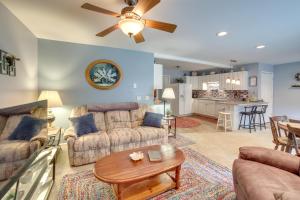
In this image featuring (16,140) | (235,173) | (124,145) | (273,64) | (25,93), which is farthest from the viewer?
(273,64)

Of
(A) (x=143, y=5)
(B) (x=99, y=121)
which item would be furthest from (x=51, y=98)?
(A) (x=143, y=5)

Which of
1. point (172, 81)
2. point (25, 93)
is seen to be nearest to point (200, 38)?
point (25, 93)

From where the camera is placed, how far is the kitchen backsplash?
6.27 metres

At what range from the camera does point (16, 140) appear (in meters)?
1.11

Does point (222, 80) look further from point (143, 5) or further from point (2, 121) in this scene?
point (2, 121)

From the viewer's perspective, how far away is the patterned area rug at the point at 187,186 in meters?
1.89

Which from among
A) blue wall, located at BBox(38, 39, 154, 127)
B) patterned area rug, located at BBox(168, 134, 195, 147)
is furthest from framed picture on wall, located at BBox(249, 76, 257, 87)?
blue wall, located at BBox(38, 39, 154, 127)

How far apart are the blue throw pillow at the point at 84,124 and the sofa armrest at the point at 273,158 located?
2.59 meters

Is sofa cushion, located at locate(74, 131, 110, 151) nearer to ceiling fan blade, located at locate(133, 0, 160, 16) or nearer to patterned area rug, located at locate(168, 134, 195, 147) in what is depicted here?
patterned area rug, located at locate(168, 134, 195, 147)

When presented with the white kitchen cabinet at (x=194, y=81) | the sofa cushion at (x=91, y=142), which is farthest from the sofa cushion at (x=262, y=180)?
the white kitchen cabinet at (x=194, y=81)

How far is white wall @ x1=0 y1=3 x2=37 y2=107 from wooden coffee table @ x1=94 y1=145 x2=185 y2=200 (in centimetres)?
163

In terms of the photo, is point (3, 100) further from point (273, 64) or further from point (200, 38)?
point (273, 64)

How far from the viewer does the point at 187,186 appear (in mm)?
2078

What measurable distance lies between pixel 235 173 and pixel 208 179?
0.65 metres
